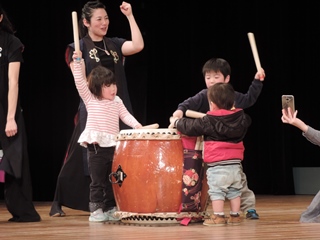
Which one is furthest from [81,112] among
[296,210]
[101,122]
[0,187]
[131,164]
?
[0,187]

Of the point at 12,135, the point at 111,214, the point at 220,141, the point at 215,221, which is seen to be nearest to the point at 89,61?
the point at 12,135

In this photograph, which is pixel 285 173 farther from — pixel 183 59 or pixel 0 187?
pixel 0 187

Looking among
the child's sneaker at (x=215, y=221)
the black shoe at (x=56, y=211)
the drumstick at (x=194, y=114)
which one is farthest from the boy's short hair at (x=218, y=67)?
the black shoe at (x=56, y=211)

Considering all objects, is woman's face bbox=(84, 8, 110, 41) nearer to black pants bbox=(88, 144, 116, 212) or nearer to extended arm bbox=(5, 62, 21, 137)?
extended arm bbox=(5, 62, 21, 137)

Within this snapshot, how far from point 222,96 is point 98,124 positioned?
703mm

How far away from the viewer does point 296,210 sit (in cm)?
507

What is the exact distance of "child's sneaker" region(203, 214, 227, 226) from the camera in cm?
379

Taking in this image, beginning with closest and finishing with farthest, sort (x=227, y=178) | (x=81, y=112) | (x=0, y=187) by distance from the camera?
1. (x=227, y=178)
2. (x=81, y=112)
3. (x=0, y=187)

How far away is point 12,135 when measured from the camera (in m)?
4.09

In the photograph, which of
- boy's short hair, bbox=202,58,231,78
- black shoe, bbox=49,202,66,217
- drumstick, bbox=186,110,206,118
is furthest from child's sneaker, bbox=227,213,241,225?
black shoe, bbox=49,202,66,217

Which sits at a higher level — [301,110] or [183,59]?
[183,59]

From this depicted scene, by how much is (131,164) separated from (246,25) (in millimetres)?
3987

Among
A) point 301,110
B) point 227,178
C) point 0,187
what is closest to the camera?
point 227,178

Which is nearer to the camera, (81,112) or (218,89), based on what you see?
(218,89)
